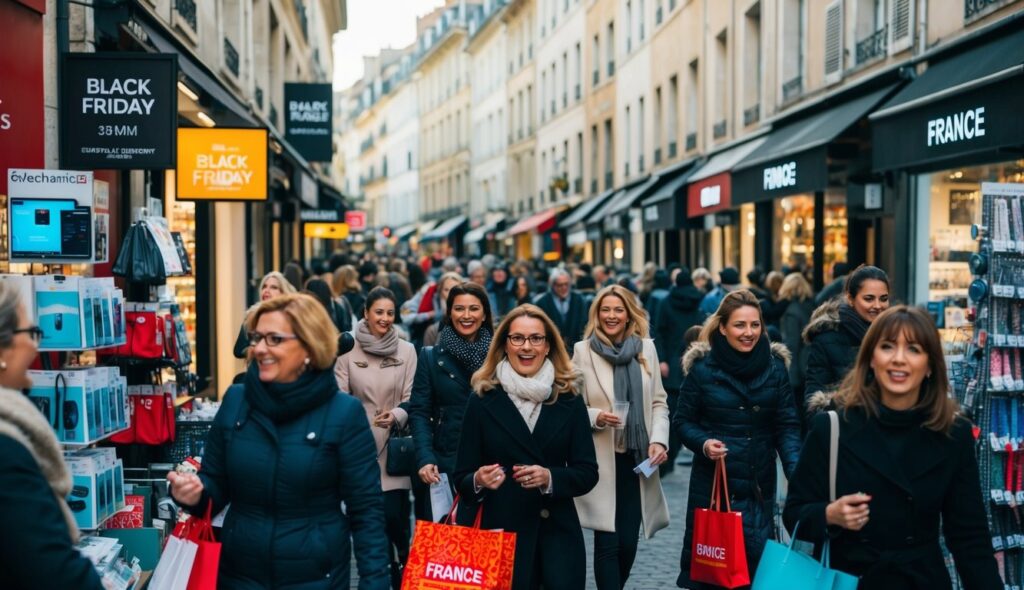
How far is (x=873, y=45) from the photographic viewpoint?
1527 centimetres

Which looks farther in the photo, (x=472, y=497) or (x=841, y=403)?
(x=472, y=497)

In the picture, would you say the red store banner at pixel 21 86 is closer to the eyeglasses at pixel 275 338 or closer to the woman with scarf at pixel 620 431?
the woman with scarf at pixel 620 431

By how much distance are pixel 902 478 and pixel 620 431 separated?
9.83 ft

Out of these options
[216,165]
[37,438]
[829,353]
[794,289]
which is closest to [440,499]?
[829,353]

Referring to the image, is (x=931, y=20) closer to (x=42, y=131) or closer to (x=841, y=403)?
(x=42, y=131)

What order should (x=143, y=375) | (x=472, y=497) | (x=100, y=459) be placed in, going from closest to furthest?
(x=472, y=497), (x=100, y=459), (x=143, y=375)

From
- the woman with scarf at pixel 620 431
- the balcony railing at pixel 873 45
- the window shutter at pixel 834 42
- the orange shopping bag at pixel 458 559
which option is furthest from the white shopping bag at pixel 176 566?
the window shutter at pixel 834 42

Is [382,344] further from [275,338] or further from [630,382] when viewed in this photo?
[275,338]

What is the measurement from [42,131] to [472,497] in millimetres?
4069

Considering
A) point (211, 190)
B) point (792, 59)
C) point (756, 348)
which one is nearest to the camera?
point (756, 348)

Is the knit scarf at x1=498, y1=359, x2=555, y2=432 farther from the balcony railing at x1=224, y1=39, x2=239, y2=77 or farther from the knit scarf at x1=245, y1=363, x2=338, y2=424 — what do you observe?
the balcony railing at x1=224, y1=39, x2=239, y2=77

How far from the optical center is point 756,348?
6.38m

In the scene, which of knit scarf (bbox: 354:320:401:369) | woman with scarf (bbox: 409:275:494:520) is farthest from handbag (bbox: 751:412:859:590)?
knit scarf (bbox: 354:320:401:369)

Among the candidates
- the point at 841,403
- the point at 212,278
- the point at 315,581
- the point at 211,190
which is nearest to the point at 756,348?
the point at 841,403
